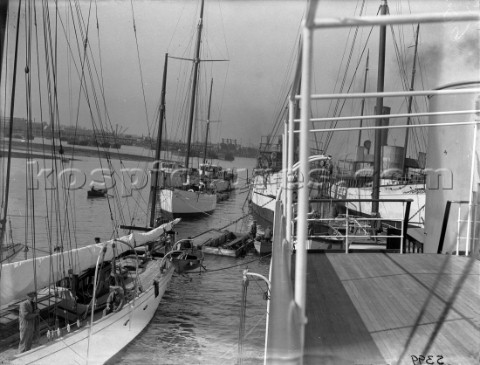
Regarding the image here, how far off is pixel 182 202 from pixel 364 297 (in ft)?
110

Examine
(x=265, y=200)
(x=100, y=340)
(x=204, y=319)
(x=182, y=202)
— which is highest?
(x=265, y=200)

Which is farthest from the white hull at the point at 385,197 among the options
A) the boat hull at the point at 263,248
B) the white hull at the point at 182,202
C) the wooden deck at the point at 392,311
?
the wooden deck at the point at 392,311

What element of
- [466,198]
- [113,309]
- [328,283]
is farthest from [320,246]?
[328,283]

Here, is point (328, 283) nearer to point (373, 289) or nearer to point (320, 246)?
point (373, 289)

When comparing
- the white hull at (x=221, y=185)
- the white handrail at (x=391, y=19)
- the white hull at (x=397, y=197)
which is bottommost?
the white hull at (x=221, y=185)

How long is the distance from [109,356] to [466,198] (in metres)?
7.40

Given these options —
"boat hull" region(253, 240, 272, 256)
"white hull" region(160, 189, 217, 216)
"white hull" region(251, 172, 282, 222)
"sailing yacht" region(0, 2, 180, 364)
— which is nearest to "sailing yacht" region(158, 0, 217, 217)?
"white hull" region(160, 189, 217, 216)

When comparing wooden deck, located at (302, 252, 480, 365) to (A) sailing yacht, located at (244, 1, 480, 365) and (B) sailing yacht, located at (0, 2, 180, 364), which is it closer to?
(A) sailing yacht, located at (244, 1, 480, 365)

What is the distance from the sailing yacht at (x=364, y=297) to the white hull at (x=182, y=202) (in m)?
31.0

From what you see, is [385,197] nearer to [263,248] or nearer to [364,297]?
[263,248]

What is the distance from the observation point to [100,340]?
8766 millimetres

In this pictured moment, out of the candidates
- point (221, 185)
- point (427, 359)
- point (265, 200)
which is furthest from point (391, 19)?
point (221, 185)

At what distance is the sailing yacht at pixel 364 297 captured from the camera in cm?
147

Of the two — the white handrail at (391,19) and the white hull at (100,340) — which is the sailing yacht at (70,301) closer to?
the white hull at (100,340)
